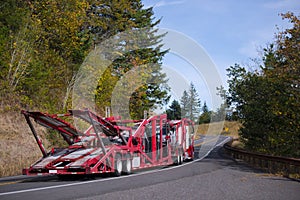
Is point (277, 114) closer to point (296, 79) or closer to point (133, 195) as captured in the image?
point (296, 79)

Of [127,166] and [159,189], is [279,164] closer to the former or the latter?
[127,166]

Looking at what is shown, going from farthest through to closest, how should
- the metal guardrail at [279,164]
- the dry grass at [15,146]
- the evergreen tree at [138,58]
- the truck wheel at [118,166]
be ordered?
the evergreen tree at [138,58] < the dry grass at [15,146] < the metal guardrail at [279,164] < the truck wheel at [118,166]

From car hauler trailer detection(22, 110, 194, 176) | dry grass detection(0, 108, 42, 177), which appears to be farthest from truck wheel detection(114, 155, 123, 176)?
dry grass detection(0, 108, 42, 177)

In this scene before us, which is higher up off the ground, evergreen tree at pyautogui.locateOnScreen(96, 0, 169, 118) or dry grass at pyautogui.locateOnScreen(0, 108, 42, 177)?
evergreen tree at pyautogui.locateOnScreen(96, 0, 169, 118)

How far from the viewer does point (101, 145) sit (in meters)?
12.9

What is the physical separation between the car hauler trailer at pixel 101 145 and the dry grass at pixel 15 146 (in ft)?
8.99

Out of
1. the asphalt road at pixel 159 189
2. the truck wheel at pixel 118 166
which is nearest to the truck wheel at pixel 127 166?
the truck wheel at pixel 118 166

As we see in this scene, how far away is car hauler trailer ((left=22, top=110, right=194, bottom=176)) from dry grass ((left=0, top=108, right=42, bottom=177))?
2740mm

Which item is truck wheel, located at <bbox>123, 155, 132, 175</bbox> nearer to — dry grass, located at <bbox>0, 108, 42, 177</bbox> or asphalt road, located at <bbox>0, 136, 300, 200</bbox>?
asphalt road, located at <bbox>0, 136, 300, 200</bbox>

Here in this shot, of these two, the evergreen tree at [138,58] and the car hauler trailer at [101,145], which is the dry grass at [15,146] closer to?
the car hauler trailer at [101,145]

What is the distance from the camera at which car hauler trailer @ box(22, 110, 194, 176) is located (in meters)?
12.5

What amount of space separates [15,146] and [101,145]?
893 cm

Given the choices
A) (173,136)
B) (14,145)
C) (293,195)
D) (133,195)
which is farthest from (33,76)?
(293,195)

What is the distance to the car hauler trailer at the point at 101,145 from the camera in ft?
41.0
